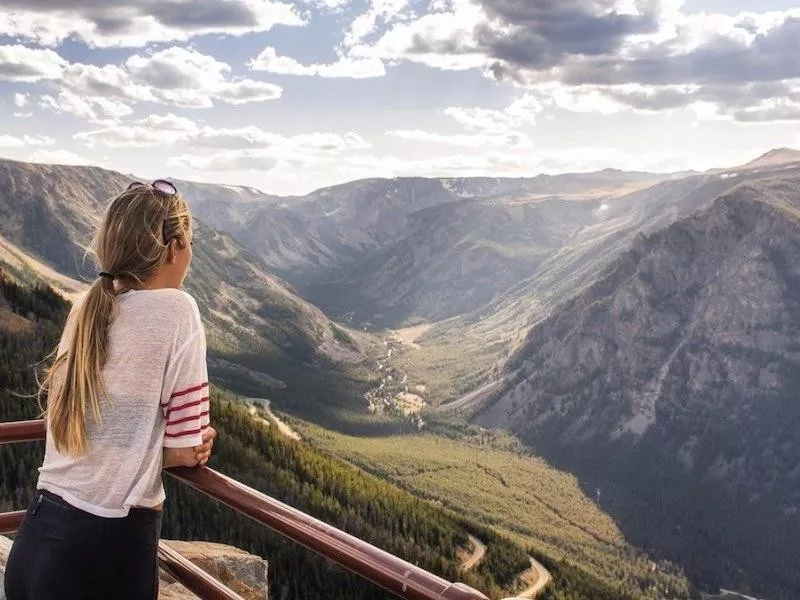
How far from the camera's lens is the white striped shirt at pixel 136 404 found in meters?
6.74

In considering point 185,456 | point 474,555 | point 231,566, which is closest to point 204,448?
point 185,456

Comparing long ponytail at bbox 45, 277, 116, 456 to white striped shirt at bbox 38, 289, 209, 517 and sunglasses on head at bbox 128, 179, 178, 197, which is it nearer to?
white striped shirt at bbox 38, 289, 209, 517

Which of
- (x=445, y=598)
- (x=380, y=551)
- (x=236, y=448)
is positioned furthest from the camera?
(x=236, y=448)

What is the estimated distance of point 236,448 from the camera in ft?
380

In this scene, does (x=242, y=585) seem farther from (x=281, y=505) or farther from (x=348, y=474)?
(x=348, y=474)

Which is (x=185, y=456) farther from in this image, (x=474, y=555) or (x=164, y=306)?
(x=474, y=555)

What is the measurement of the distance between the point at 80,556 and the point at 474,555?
438ft

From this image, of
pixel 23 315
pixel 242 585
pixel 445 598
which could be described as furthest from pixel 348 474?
pixel 445 598

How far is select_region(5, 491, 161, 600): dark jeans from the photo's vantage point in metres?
6.47

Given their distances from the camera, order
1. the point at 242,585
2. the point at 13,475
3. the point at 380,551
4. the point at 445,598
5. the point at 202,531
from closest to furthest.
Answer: the point at 445,598 < the point at 380,551 < the point at 242,585 < the point at 13,475 < the point at 202,531

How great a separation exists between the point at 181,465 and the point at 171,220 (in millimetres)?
2427

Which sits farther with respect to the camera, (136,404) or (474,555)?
(474,555)

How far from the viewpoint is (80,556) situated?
A: 6496 millimetres

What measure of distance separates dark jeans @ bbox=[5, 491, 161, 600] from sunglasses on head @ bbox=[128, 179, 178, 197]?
306 cm
